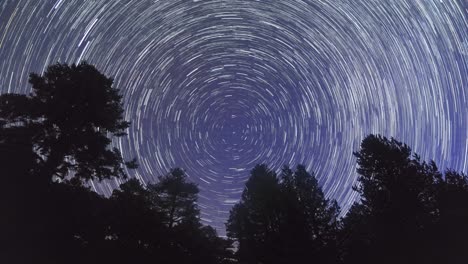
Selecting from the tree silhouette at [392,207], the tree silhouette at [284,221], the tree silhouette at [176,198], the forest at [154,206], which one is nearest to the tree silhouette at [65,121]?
the forest at [154,206]

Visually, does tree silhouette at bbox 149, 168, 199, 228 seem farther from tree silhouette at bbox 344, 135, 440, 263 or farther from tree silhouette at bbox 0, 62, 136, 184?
tree silhouette at bbox 344, 135, 440, 263

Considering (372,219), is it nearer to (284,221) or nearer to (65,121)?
(284,221)

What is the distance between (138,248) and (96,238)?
2.08m

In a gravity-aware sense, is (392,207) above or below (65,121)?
below

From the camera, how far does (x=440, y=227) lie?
1585 centimetres

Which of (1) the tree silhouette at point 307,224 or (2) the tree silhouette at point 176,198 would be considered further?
(2) the tree silhouette at point 176,198

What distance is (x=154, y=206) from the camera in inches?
800

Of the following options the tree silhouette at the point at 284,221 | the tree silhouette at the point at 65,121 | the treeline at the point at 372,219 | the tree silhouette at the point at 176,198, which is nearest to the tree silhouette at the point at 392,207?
the treeline at the point at 372,219

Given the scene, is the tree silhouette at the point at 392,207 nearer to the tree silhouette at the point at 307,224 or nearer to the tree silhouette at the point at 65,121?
the tree silhouette at the point at 307,224

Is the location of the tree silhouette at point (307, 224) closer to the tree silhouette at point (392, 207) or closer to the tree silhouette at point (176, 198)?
the tree silhouette at point (392, 207)

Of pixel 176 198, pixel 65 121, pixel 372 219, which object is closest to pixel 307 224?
pixel 372 219

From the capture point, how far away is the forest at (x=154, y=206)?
1379 centimetres

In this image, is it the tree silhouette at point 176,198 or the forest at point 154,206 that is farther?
the tree silhouette at point 176,198

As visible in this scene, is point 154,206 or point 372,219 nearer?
point 372,219
